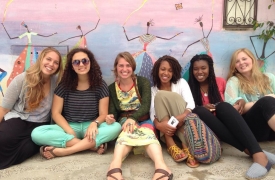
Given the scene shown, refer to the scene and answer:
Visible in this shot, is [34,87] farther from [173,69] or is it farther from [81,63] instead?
[173,69]

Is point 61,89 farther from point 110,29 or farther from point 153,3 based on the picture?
point 153,3

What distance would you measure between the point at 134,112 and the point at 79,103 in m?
0.62

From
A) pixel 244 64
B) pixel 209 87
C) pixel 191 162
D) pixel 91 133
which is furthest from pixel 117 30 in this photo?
pixel 191 162

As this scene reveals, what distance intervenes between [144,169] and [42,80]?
147cm

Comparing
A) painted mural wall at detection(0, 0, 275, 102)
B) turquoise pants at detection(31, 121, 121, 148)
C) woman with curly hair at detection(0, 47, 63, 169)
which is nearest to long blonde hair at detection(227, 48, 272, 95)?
painted mural wall at detection(0, 0, 275, 102)

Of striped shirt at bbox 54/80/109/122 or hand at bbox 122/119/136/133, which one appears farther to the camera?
striped shirt at bbox 54/80/109/122

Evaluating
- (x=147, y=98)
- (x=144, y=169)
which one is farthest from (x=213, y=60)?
(x=144, y=169)

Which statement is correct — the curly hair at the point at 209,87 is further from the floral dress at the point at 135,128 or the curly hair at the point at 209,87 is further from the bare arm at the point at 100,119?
the bare arm at the point at 100,119

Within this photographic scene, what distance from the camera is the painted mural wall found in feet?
11.4

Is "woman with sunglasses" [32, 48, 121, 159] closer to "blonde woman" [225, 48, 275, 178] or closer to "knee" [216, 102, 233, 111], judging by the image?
"knee" [216, 102, 233, 111]

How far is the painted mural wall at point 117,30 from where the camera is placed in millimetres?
3471

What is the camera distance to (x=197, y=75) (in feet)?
10.8

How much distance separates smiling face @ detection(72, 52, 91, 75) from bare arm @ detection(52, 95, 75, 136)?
1.23 feet

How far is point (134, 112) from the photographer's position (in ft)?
10.1
